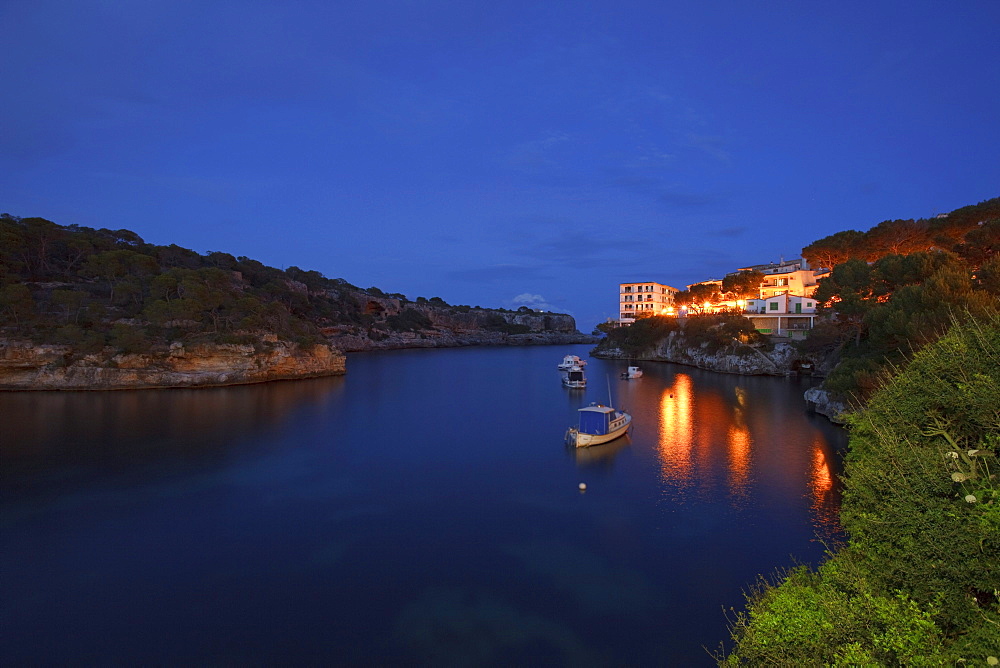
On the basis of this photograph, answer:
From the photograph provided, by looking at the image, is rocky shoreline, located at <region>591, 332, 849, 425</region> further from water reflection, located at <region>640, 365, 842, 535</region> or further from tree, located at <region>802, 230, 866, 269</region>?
tree, located at <region>802, 230, 866, 269</region>

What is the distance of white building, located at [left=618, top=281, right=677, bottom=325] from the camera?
89875 mm

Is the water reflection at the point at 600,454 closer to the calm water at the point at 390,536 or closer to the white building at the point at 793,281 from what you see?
the calm water at the point at 390,536

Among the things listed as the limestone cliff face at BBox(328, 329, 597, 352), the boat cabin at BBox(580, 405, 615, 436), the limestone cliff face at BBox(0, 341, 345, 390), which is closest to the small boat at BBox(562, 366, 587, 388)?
the boat cabin at BBox(580, 405, 615, 436)

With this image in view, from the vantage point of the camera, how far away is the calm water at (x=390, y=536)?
9016 mm

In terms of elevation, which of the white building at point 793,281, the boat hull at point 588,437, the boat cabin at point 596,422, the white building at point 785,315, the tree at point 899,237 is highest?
the tree at point 899,237

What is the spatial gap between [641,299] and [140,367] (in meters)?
78.9

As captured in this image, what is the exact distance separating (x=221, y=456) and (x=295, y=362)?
82.1ft

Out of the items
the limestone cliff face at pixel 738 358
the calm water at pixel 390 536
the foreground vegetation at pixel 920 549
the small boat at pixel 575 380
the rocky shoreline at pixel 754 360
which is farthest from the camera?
the limestone cliff face at pixel 738 358

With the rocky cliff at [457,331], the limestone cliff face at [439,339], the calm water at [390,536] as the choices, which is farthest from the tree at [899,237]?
the rocky cliff at [457,331]

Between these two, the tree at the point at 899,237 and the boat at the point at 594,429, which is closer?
the boat at the point at 594,429

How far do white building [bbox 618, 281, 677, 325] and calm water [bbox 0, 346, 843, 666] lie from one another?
212 feet

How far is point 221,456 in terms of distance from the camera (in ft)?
67.6

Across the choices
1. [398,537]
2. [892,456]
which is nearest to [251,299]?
[398,537]

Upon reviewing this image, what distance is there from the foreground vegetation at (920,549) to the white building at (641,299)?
84.4m
